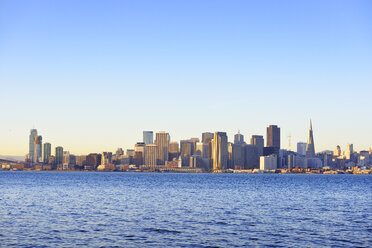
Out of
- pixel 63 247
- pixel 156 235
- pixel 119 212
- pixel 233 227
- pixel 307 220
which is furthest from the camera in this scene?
pixel 119 212

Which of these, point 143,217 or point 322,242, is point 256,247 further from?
point 143,217

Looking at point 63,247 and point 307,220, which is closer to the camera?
point 63,247

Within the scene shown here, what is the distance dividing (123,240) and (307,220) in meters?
24.8

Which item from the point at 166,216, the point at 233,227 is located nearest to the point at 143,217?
the point at 166,216

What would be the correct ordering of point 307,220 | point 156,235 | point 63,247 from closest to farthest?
point 63,247
point 156,235
point 307,220

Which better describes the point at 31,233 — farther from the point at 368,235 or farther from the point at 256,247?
the point at 368,235

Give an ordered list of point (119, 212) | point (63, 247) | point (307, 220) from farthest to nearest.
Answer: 1. point (119, 212)
2. point (307, 220)
3. point (63, 247)

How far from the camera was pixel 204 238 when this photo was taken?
4169cm

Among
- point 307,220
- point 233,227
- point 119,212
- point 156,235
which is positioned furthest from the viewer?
point 119,212

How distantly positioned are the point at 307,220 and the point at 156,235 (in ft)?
68.8

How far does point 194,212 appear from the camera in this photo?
61.4 metres

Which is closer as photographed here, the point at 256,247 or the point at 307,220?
the point at 256,247

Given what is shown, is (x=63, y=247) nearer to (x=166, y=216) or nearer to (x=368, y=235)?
(x=166, y=216)

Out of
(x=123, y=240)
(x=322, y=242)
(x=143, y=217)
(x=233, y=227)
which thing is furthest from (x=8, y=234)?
(x=322, y=242)
